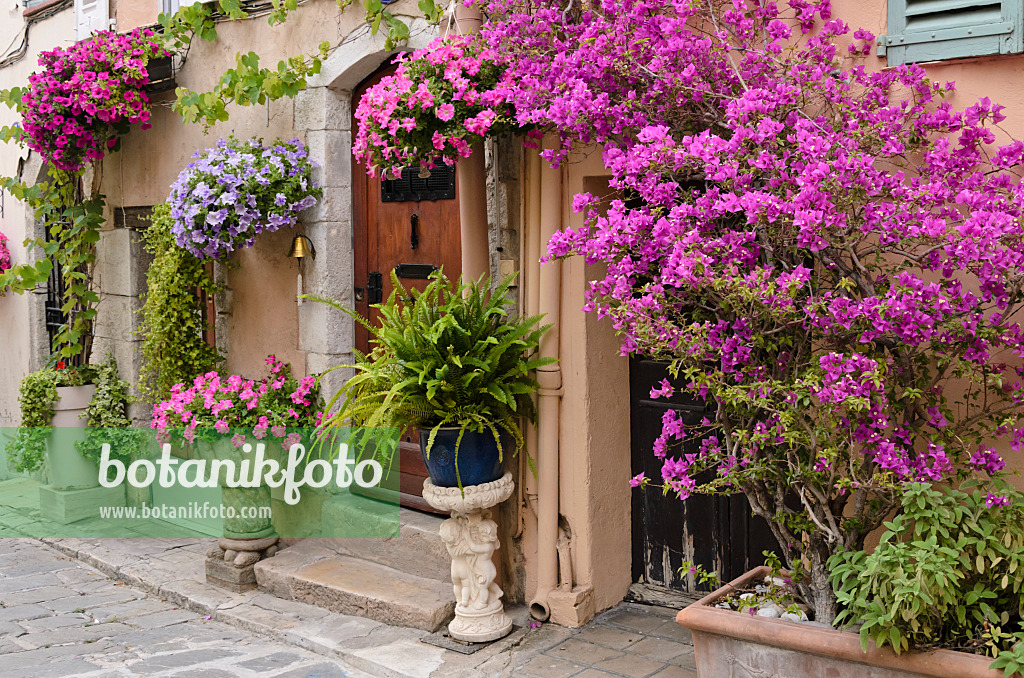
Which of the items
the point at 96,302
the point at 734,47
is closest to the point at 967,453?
the point at 734,47

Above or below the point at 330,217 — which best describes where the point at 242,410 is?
below

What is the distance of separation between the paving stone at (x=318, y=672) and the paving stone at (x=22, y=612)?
70.9 inches

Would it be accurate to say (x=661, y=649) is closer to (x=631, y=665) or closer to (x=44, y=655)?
(x=631, y=665)

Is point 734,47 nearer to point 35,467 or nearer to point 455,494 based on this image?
point 455,494

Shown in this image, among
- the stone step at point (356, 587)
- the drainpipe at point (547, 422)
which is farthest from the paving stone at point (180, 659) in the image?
the drainpipe at point (547, 422)

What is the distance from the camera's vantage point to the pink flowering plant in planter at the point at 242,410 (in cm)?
576

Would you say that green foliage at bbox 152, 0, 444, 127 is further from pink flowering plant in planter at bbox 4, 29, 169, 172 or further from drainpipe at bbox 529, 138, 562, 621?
drainpipe at bbox 529, 138, 562, 621

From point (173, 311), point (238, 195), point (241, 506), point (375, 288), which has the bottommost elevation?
point (241, 506)

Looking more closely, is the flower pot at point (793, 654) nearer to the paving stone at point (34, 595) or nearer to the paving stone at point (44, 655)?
the paving stone at point (44, 655)

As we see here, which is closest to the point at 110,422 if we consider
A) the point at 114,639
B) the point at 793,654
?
the point at 114,639

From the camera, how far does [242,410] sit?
584 centimetres

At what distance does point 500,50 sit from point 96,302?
14.5 ft

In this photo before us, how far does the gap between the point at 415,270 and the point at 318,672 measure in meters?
2.15

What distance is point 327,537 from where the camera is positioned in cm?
578
